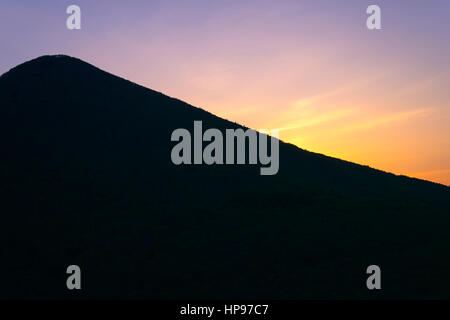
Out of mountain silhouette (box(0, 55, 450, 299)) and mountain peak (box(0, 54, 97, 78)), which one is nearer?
mountain silhouette (box(0, 55, 450, 299))

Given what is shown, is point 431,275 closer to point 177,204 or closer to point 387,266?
point 387,266

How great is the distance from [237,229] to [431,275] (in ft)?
34.9

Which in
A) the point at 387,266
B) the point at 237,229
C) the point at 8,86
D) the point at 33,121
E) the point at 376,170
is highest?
the point at 8,86

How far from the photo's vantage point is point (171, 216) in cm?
2741

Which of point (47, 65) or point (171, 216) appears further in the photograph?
point (47, 65)

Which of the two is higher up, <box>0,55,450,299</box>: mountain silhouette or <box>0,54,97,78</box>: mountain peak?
<box>0,54,97,78</box>: mountain peak

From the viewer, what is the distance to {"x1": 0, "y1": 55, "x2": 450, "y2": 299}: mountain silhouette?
2005cm

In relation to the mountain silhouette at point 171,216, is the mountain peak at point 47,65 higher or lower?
higher

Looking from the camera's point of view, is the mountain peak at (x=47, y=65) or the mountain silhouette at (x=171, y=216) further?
the mountain peak at (x=47, y=65)

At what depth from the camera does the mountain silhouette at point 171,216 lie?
20047mm

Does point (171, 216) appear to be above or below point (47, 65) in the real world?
below
